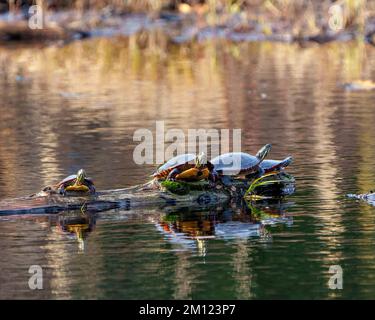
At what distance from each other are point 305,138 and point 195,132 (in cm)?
162

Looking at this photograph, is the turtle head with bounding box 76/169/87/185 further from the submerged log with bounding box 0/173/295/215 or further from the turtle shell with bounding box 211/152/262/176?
the turtle shell with bounding box 211/152/262/176

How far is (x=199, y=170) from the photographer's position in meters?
10.5

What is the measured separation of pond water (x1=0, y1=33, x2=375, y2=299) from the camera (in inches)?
320

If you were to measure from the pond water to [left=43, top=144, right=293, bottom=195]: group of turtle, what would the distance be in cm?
26

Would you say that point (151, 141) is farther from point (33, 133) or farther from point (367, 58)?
point (367, 58)

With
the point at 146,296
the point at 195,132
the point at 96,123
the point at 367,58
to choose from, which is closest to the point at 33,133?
the point at 96,123

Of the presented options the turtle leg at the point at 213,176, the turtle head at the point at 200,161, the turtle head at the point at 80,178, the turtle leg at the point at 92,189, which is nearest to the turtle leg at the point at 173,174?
the turtle head at the point at 200,161

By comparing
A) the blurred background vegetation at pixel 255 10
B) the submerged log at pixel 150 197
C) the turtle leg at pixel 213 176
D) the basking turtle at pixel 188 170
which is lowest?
the submerged log at pixel 150 197

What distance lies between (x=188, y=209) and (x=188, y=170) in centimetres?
35

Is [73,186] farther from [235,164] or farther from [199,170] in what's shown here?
[235,164]

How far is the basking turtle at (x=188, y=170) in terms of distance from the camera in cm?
1052

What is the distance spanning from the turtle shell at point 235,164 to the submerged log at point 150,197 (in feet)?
0.41

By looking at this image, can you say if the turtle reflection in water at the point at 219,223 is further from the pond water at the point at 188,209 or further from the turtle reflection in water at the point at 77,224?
the turtle reflection in water at the point at 77,224

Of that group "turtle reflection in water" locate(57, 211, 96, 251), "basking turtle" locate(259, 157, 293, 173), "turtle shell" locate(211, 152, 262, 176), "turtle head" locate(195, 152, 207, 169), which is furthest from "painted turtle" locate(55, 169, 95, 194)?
"basking turtle" locate(259, 157, 293, 173)
